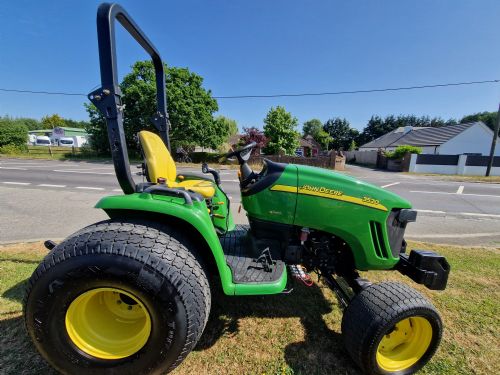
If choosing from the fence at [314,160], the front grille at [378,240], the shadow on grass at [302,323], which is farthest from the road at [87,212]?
the fence at [314,160]

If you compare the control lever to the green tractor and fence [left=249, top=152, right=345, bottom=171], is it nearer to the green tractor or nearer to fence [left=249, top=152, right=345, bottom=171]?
the green tractor

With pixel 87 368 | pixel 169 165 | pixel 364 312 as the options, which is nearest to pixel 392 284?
pixel 364 312

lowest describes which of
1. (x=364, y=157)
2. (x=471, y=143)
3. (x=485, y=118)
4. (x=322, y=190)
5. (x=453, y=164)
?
(x=364, y=157)

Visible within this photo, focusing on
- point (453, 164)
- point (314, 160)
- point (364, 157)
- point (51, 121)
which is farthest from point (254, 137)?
point (51, 121)

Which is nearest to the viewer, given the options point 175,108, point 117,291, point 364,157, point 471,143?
point 117,291

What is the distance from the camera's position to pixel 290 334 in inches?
82.9

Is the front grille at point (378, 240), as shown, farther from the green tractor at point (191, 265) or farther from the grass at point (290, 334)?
the grass at point (290, 334)

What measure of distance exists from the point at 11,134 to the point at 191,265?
1227 inches

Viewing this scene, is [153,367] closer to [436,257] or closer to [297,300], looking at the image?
[297,300]

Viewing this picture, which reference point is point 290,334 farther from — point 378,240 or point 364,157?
point 364,157

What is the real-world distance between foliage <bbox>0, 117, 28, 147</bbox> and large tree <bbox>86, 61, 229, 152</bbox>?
29.7 ft

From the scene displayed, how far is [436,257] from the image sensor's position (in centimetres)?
193

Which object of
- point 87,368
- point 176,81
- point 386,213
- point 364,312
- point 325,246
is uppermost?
point 176,81

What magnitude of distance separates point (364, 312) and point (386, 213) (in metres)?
0.73
